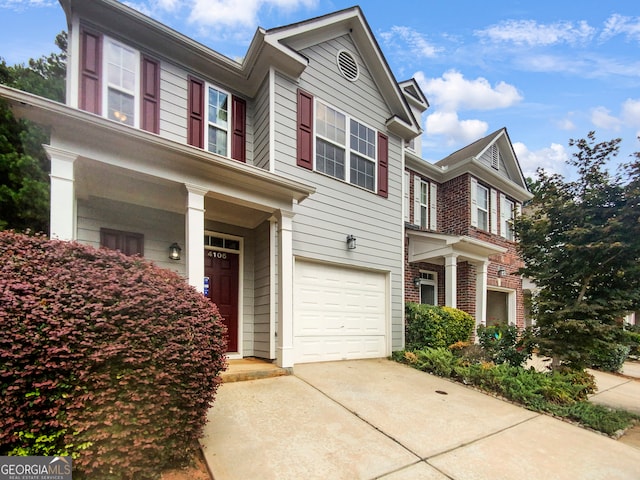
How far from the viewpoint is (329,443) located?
326 centimetres

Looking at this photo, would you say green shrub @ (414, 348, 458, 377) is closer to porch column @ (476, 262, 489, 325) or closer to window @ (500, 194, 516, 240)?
porch column @ (476, 262, 489, 325)

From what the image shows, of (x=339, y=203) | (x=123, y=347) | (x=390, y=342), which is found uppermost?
(x=339, y=203)

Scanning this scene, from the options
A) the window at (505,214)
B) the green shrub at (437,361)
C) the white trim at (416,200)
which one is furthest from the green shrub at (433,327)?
the window at (505,214)

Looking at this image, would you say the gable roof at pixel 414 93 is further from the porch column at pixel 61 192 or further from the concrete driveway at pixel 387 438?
the porch column at pixel 61 192

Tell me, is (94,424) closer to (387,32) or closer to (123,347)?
(123,347)

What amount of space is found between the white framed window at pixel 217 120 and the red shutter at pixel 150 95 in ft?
2.80

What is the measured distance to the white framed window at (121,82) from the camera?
542cm

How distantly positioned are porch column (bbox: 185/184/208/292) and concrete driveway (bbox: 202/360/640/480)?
1524mm

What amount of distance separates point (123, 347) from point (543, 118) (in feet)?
40.7

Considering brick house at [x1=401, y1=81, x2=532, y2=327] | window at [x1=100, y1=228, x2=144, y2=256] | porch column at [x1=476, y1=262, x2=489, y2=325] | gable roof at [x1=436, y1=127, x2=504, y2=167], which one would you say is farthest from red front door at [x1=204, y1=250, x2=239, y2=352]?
gable roof at [x1=436, y1=127, x2=504, y2=167]

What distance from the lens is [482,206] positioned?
1133 centimetres

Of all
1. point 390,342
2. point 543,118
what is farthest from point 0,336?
point 543,118

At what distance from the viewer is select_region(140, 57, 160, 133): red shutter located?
5660 millimetres

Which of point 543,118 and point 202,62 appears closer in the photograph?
point 202,62
